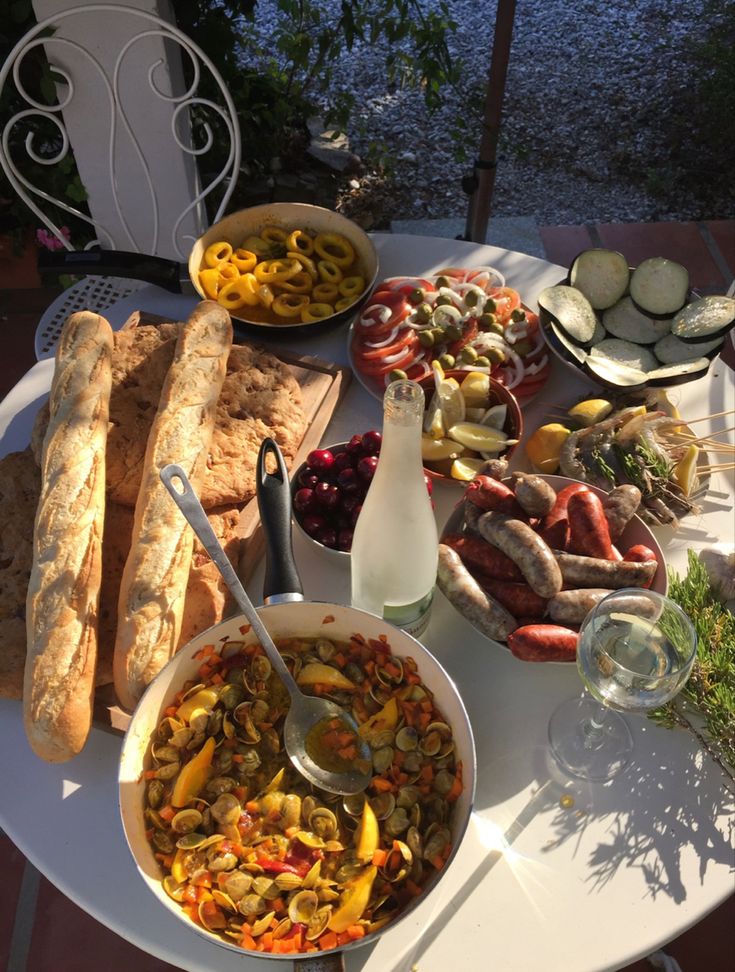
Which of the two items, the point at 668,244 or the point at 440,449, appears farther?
the point at 668,244

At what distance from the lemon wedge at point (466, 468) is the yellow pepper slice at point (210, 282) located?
773mm

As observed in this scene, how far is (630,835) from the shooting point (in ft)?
4.24

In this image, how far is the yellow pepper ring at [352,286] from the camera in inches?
81.2

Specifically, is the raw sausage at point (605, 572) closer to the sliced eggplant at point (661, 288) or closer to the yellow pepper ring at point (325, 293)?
the sliced eggplant at point (661, 288)

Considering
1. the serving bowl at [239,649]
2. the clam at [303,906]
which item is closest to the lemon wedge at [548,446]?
the serving bowl at [239,649]

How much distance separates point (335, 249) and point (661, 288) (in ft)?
2.68

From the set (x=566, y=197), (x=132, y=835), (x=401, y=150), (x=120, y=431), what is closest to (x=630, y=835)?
(x=132, y=835)

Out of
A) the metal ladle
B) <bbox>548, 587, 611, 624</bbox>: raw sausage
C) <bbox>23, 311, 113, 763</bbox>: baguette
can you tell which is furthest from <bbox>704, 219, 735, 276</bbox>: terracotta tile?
the metal ladle

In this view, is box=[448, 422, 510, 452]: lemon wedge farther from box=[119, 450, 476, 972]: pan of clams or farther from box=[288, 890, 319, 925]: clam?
box=[288, 890, 319, 925]: clam

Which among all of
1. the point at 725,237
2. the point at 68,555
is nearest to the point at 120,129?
the point at 68,555

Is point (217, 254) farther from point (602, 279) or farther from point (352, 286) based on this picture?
point (602, 279)

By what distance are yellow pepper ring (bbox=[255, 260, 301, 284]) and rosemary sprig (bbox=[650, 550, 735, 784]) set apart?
1.20 metres

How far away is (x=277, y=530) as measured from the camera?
4.58 ft

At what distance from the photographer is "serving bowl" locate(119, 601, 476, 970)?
1.12 m
